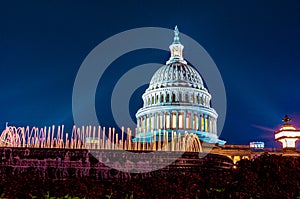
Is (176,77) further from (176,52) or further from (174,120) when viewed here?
(176,52)

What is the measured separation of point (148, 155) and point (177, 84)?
66.5m

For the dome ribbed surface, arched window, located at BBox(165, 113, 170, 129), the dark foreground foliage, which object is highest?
the dome ribbed surface

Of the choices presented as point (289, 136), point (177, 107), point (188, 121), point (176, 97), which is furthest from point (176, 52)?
point (289, 136)

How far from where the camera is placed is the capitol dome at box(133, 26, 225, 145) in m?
76.5

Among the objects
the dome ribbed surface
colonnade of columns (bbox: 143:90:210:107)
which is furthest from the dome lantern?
colonnade of columns (bbox: 143:90:210:107)

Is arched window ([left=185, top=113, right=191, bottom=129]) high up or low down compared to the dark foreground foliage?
up

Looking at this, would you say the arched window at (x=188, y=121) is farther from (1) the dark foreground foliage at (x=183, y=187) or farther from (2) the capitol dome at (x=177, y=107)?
(1) the dark foreground foliage at (x=183, y=187)

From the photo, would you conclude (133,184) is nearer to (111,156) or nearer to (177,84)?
(111,156)

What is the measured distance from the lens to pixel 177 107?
77.3 metres

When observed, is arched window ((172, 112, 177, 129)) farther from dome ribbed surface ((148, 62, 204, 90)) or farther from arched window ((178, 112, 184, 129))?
dome ribbed surface ((148, 62, 204, 90))

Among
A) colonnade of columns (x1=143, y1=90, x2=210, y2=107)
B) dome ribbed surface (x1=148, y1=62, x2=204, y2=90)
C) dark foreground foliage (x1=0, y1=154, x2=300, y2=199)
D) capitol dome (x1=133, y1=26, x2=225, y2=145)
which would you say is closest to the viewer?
dark foreground foliage (x1=0, y1=154, x2=300, y2=199)

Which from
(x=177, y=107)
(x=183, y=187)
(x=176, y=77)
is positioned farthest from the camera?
(x=176, y=77)

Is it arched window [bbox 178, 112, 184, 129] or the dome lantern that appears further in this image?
the dome lantern

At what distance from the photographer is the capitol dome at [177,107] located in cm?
7650
